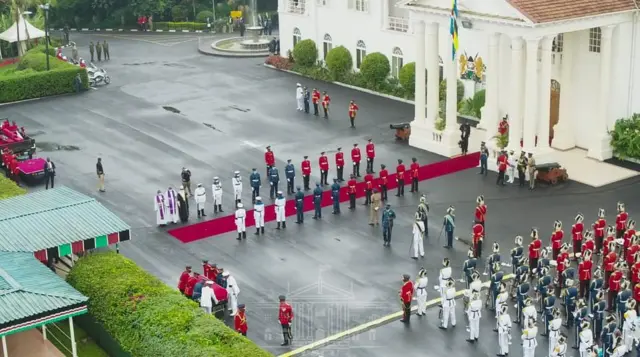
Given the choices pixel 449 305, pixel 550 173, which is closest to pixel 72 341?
pixel 449 305

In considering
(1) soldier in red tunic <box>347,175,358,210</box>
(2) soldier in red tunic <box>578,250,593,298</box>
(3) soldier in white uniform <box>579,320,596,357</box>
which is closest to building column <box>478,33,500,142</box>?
(1) soldier in red tunic <box>347,175,358,210</box>

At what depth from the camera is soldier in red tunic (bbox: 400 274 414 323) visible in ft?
94.1

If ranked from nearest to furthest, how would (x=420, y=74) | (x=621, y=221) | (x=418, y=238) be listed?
1. (x=418, y=238)
2. (x=621, y=221)
3. (x=420, y=74)

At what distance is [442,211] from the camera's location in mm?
37750

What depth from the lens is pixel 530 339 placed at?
86.0 feet

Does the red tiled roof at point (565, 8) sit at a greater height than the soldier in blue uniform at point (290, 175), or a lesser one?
greater

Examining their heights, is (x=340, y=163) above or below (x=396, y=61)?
below

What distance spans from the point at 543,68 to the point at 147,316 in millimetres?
20366

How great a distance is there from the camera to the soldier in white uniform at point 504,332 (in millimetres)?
26750

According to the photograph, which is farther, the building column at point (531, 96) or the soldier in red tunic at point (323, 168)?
the soldier in red tunic at point (323, 168)

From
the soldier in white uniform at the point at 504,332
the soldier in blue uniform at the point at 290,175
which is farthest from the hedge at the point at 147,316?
the soldier in blue uniform at the point at 290,175

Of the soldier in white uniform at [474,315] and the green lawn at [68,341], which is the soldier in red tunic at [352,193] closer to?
the soldier in white uniform at [474,315]

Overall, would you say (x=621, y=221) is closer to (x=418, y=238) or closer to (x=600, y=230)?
(x=600, y=230)

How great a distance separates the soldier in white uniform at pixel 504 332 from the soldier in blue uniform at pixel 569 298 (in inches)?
71.1
